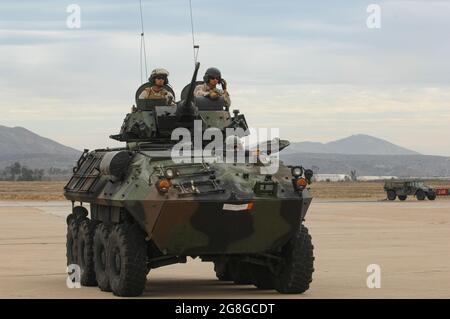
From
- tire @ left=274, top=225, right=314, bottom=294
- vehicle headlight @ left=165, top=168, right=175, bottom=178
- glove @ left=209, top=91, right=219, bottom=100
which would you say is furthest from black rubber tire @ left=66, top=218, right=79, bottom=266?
tire @ left=274, top=225, right=314, bottom=294

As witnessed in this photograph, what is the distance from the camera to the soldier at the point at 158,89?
20.7 m

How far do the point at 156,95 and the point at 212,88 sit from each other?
1.02 m

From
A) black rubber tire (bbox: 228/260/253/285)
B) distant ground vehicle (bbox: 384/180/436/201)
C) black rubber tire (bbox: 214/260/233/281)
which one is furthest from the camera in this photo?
distant ground vehicle (bbox: 384/180/436/201)

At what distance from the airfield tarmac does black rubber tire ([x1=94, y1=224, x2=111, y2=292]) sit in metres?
0.19

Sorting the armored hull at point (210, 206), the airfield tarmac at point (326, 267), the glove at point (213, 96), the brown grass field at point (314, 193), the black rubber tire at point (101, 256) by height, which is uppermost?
the glove at point (213, 96)

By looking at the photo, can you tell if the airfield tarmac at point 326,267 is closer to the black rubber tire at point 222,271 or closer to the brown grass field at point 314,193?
the black rubber tire at point 222,271

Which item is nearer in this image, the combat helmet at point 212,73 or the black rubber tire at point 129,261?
the black rubber tire at point 129,261

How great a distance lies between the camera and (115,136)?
21312 mm

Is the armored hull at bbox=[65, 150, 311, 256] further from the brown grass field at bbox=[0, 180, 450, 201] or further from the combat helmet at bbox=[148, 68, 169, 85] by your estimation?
the brown grass field at bbox=[0, 180, 450, 201]

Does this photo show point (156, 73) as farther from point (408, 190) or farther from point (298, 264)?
point (408, 190)

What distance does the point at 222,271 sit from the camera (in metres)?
21.1

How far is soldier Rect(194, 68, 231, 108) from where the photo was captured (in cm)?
2047

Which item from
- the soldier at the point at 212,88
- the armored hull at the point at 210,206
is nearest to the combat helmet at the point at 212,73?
the soldier at the point at 212,88

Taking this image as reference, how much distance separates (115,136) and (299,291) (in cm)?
524
